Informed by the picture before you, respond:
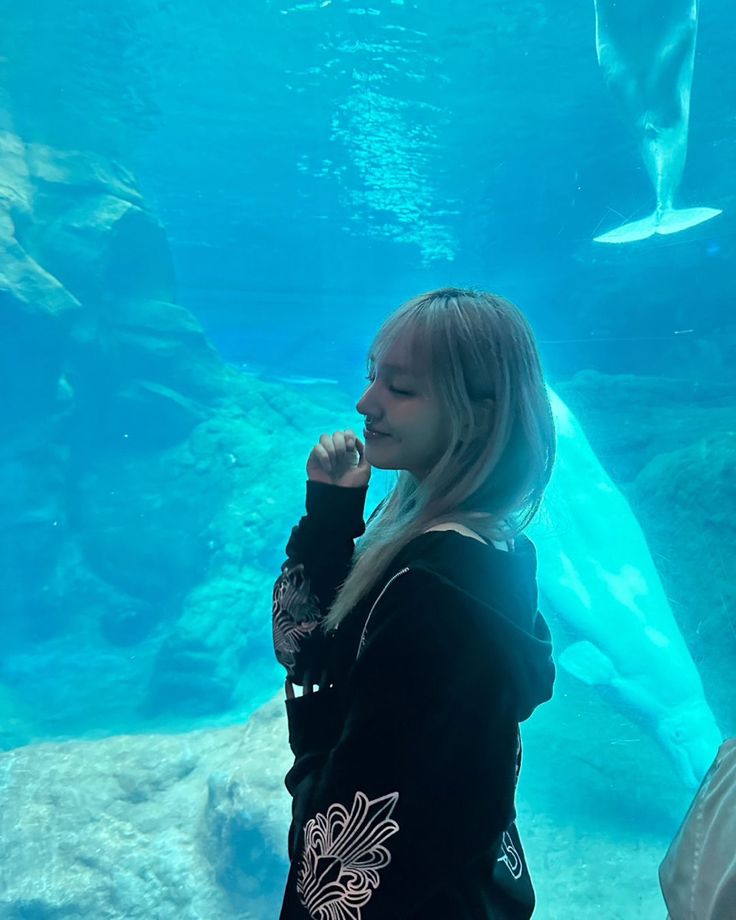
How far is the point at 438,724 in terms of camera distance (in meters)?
0.84

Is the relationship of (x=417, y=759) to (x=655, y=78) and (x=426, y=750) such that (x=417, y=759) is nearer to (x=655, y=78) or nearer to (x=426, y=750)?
(x=426, y=750)

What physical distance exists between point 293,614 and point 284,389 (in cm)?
1591

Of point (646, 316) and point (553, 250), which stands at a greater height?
point (553, 250)

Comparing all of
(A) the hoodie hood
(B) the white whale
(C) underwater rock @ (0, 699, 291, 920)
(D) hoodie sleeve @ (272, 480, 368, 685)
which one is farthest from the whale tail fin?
(A) the hoodie hood

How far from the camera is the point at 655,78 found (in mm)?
8906

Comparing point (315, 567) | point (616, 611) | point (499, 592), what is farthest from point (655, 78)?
point (499, 592)

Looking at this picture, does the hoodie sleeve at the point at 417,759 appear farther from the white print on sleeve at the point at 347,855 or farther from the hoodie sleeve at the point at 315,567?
the hoodie sleeve at the point at 315,567

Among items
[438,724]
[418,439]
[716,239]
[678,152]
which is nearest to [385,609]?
[438,724]

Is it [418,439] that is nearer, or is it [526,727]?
[418,439]

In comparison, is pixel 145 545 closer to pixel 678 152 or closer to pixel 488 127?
pixel 488 127

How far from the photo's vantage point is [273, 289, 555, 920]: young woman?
86 centimetres

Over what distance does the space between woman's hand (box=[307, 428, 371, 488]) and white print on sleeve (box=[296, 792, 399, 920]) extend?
58cm

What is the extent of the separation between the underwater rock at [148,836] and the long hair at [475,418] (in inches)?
227

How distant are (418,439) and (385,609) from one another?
340 mm
